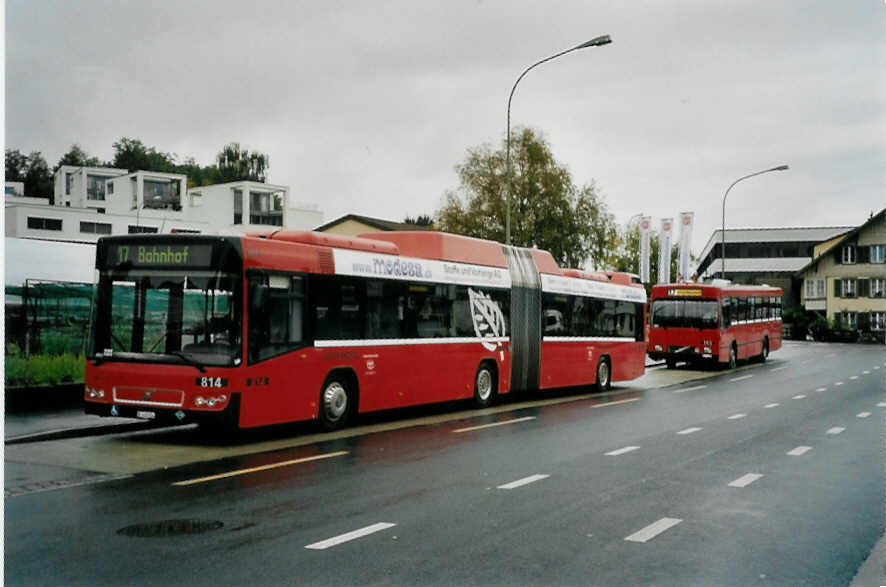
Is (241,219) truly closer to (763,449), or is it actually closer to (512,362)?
(512,362)

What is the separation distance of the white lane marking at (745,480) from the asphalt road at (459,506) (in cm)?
10

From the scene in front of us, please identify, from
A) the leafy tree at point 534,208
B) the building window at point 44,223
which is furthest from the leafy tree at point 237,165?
the leafy tree at point 534,208

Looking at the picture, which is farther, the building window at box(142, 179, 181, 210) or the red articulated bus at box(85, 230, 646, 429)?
the building window at box(142, 179, 181, 210)

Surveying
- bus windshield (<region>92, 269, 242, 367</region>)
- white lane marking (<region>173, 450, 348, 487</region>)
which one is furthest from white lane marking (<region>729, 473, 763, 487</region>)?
bus windshield (<region>92, 269, 242, 367</region>)

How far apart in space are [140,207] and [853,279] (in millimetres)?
58851

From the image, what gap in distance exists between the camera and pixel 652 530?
26.4 feet

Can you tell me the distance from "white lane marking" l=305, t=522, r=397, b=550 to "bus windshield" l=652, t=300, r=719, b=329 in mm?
28573

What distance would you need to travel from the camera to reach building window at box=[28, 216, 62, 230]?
219 feet

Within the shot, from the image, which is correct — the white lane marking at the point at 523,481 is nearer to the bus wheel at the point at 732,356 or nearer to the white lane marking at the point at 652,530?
the white lane marking at the point at 652,530

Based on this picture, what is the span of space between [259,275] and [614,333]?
1439cm

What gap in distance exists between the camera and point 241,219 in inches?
3250

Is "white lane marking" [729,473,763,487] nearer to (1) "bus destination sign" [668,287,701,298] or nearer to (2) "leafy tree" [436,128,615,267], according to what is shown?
(1) "bus destination sign" [668,287,701,298]

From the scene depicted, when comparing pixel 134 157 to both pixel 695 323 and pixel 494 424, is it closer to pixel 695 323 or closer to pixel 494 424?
pixel 695 323

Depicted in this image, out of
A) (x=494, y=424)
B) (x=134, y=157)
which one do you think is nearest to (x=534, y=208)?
(x=134, y=157)
